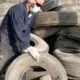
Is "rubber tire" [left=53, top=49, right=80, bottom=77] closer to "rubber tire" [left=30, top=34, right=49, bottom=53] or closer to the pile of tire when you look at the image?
the pile of tire

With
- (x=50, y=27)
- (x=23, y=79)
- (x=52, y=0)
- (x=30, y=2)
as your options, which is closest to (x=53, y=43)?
(x=50, y=27)

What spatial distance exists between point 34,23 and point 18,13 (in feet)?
4.49

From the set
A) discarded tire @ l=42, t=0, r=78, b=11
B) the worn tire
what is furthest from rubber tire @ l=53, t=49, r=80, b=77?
discarded tire @ l=42, t=0, r=78, b=11

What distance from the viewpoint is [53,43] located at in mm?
5168

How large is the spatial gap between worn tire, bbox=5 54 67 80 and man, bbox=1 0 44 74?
119mm

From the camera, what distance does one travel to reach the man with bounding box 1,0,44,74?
3518 millimetres

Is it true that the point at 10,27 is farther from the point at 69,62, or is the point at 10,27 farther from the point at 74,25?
the point at 74,25

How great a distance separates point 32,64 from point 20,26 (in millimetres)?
597

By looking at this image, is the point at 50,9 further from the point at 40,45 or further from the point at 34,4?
the point at 34,4

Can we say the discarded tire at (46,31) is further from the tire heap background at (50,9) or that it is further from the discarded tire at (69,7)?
the discarded tire at (69,7)

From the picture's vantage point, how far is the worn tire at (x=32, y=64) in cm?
374

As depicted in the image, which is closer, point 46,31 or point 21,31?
point 21,31

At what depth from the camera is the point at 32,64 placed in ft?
12.5

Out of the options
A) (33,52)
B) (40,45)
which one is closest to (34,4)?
(33,52)
